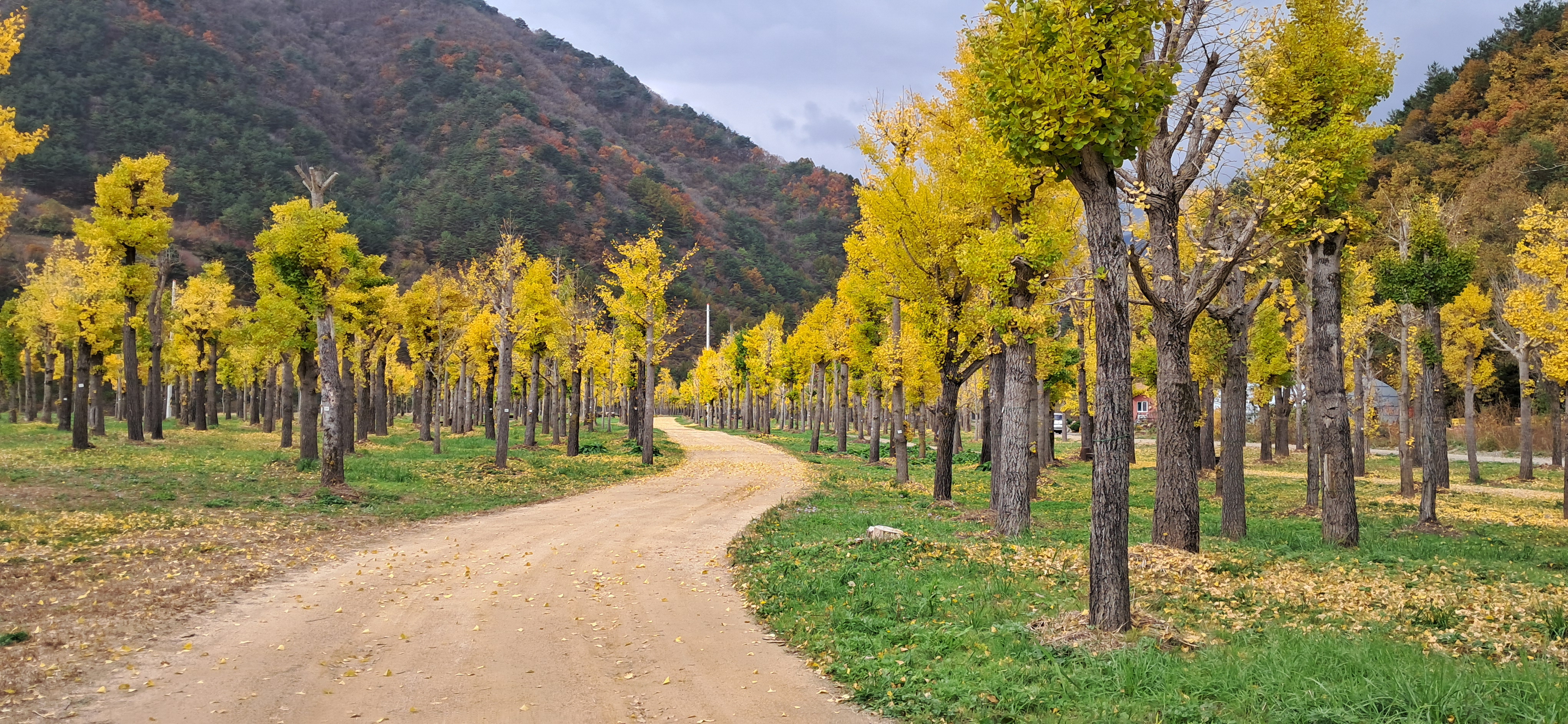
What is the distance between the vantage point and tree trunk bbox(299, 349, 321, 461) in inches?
852

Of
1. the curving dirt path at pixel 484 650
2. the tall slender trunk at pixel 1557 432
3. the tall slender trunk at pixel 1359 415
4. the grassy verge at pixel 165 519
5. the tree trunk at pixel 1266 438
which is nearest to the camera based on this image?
the curving dirt path at pixel 484 650

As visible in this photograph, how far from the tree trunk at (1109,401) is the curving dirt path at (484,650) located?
250cm

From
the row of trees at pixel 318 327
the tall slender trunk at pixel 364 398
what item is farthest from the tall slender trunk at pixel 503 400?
the tall slender trunk at pixel 364 398

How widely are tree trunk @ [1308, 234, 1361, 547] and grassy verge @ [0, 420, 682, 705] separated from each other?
15606 mm

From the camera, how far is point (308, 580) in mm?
9641

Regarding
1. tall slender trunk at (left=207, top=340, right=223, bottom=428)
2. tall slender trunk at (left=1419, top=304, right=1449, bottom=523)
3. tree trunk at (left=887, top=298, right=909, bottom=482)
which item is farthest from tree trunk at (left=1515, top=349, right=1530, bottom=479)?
tall slender trunk at (left=207, top=340, right=223, bottom=428)

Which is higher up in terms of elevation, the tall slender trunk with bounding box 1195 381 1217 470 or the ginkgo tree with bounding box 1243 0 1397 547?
the ginkgo tree with bounding box 1243 0 1397 547

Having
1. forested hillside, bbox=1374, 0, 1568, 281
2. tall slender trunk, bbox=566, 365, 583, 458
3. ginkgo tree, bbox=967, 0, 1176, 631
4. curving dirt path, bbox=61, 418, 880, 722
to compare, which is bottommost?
curving dirt path, bbox=61, 418, 880, 722

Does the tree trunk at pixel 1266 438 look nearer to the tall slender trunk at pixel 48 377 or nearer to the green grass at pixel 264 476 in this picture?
the green grass at pixel 264 476

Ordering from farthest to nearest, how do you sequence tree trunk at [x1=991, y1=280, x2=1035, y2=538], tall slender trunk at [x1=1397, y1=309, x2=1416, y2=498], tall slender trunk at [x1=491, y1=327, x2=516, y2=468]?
tall slender trunk at [x1=491, y1=327, x2=516, y2=468] → tall slender trunk at [x1=1397, y1=309, x2=1416, y2=498] → tree trunk at [x1=991, y1=280, x2=1035, y2=538]

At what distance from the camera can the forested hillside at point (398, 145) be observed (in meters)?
78.4

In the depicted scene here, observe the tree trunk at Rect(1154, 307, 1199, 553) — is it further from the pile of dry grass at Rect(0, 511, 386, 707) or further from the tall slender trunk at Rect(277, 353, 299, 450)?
the tall slender trunk at Rect(277, 353, 299, 450)

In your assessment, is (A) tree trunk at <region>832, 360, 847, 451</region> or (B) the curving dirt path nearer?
(B) the curving dirt path

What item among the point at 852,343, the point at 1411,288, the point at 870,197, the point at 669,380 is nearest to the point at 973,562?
the point at 870,197
